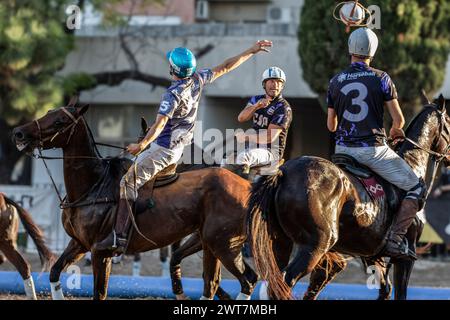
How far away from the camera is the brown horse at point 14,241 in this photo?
1051 centimetres

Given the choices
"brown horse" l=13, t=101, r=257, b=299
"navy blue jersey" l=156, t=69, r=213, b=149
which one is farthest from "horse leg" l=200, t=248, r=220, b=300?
"navy blue jersey" l=156, t=69, r=213, b=149

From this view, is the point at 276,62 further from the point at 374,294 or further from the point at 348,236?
the point at 348,236

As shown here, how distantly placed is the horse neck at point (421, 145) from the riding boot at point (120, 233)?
273 cm

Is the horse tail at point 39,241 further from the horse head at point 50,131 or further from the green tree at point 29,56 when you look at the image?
the green tree at point 29,56

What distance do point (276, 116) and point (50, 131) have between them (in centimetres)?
230

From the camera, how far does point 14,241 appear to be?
1084cm

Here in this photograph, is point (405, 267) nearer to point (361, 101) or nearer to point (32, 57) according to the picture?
point (361, 101)

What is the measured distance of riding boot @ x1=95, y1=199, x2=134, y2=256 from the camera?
887cm

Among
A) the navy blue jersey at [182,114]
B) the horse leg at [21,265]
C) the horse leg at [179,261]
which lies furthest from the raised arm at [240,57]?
the horse leg at [21,265]

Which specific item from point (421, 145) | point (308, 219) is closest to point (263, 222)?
point (308, 219)

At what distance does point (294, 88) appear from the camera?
20.6 m

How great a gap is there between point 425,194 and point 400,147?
2.19 feet

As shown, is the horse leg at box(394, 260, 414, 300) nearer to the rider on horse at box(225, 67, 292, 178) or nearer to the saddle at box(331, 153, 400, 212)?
the saddle at box(331, 153, 400, 212)
